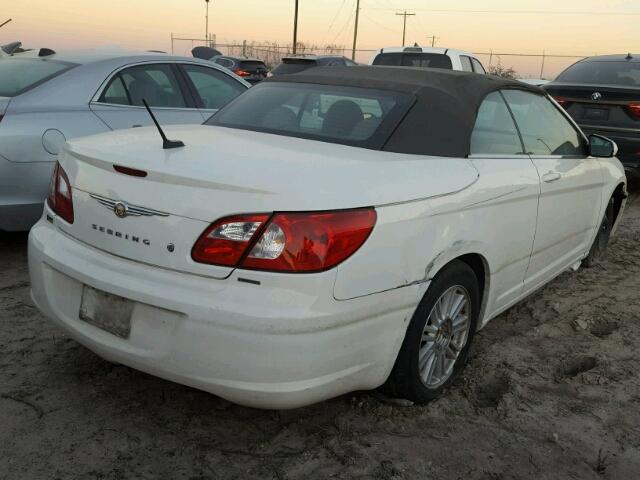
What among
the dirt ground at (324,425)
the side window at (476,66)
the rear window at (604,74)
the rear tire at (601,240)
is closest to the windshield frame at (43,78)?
the dirt ground at (324,425)

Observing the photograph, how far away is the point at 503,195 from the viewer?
10.2 ft

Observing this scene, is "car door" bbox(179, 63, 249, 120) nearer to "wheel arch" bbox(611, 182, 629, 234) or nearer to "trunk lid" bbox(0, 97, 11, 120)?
"trunk lid" bbox(0, 97, 11, 120)

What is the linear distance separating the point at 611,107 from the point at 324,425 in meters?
6.25

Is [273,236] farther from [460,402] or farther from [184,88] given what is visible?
[184,88]

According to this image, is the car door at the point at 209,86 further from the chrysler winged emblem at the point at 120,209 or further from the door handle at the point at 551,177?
the chrysler winged emblem at the point at 120,209

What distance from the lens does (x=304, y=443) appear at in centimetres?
263

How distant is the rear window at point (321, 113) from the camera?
10.1ft

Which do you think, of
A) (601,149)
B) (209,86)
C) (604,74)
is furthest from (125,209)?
(604,74)

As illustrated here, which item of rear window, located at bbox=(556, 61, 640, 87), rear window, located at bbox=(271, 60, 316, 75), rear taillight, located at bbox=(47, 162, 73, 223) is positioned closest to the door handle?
rear taillight, located at bbox=(47, 162, 73, 223)

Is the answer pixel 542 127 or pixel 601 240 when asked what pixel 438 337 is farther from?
pixel 601 240

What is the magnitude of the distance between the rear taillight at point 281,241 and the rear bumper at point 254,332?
0.05m

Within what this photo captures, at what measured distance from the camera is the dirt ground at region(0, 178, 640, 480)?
247 cm

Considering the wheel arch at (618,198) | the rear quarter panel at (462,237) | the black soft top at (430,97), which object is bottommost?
the wheel arch at (618,198)

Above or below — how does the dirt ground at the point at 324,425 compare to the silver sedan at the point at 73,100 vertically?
below
